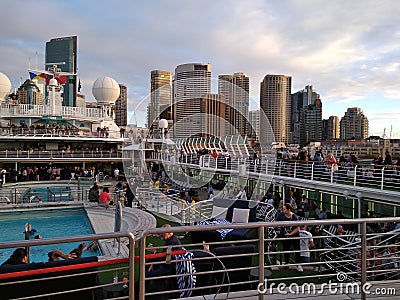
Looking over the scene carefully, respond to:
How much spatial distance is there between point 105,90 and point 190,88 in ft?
99.2

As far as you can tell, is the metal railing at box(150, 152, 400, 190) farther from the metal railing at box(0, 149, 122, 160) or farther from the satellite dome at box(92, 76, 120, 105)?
the satellite dome at box(92, 76, 120, 105)

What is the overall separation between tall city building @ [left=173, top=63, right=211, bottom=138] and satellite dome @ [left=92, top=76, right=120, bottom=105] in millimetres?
28888

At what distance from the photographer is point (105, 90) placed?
37406 millimetres

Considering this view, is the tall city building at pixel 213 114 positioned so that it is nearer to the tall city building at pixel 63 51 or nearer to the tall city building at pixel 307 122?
the tall city building at pixel 307 122

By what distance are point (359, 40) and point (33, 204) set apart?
15.4 meters

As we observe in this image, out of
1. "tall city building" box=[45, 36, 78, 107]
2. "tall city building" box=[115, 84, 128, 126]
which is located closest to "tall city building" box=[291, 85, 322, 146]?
"tall city building" box=[115, 84, 128, 126]

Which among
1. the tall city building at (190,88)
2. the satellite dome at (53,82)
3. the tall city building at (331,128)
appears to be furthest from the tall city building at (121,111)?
the tall city building at (331,128)

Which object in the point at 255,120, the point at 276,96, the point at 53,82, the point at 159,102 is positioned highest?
the point at 53,82

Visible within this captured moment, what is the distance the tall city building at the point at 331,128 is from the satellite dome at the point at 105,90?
4068 centimetres

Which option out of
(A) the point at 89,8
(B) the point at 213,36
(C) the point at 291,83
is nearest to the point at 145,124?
(B) the point at 213,36

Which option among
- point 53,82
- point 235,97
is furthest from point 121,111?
point 235,97

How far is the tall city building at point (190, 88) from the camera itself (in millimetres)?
9188

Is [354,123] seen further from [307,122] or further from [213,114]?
[213,114]

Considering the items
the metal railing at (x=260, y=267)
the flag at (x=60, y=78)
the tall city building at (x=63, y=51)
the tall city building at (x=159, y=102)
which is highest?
the tall city building at (x=63, y=51)
